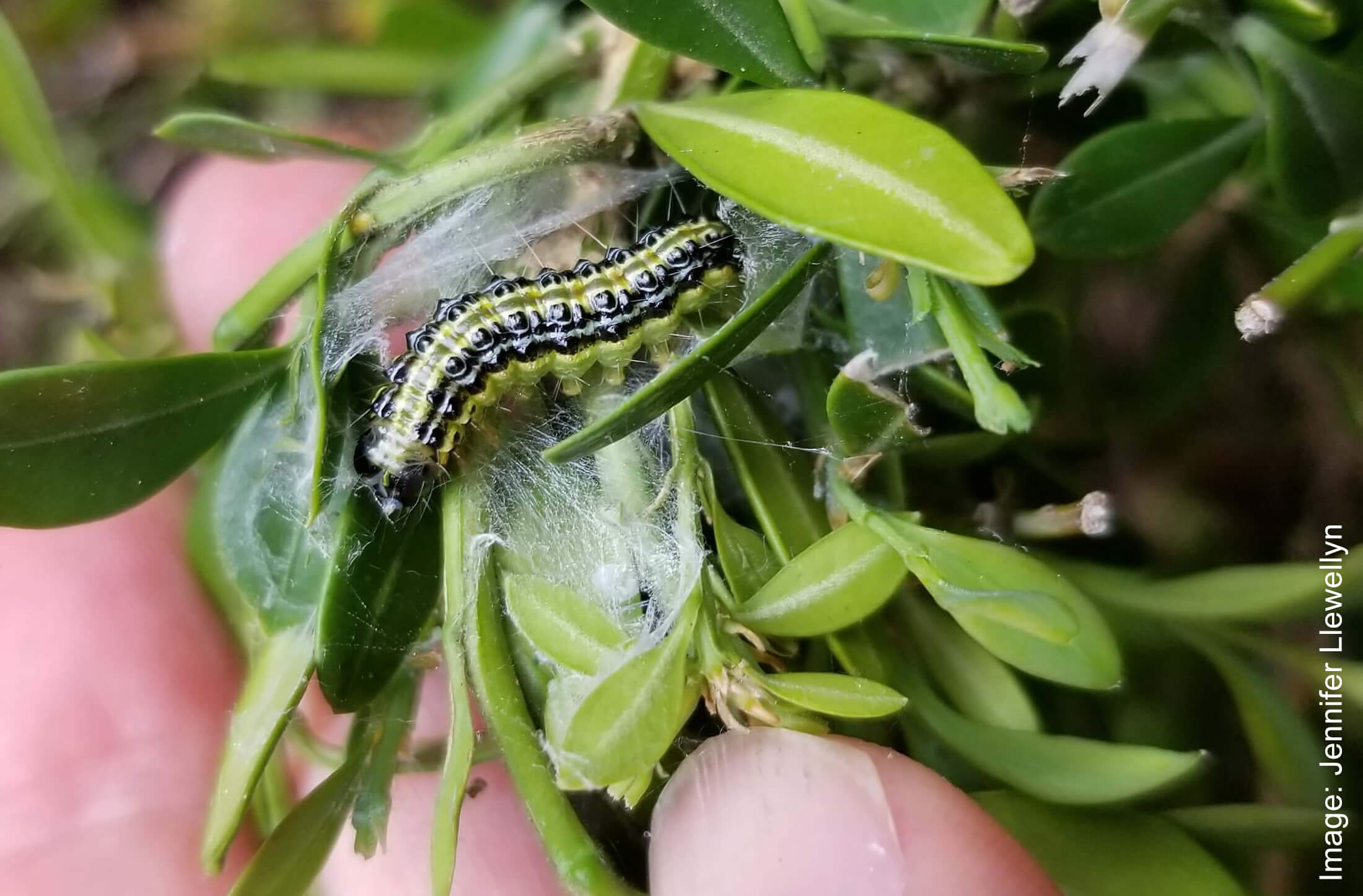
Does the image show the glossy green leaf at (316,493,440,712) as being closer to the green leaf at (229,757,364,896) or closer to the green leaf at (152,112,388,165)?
the green leaf at (229,757,364,896)

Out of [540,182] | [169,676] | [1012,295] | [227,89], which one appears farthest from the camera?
[227,89]

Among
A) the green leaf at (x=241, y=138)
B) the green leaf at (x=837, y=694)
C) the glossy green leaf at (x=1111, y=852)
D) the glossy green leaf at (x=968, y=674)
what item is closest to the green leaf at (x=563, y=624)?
the green leaf at (x=837, y=694)

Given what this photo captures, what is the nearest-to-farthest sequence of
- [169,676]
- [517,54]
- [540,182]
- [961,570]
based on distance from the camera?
1. [961,570]
2. [540,182]
3. [517,54]
4. [169,676]

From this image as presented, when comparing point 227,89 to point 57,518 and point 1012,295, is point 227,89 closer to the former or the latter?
point 57,518

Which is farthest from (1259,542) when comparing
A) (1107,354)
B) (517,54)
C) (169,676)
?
(169,676)

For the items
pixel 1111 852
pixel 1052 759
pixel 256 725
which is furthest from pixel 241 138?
pixel 1111 852

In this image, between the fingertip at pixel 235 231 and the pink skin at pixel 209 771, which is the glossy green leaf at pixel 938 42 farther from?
the fingertip at pixel 235 231

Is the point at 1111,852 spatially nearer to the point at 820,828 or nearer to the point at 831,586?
the point at 820,828
